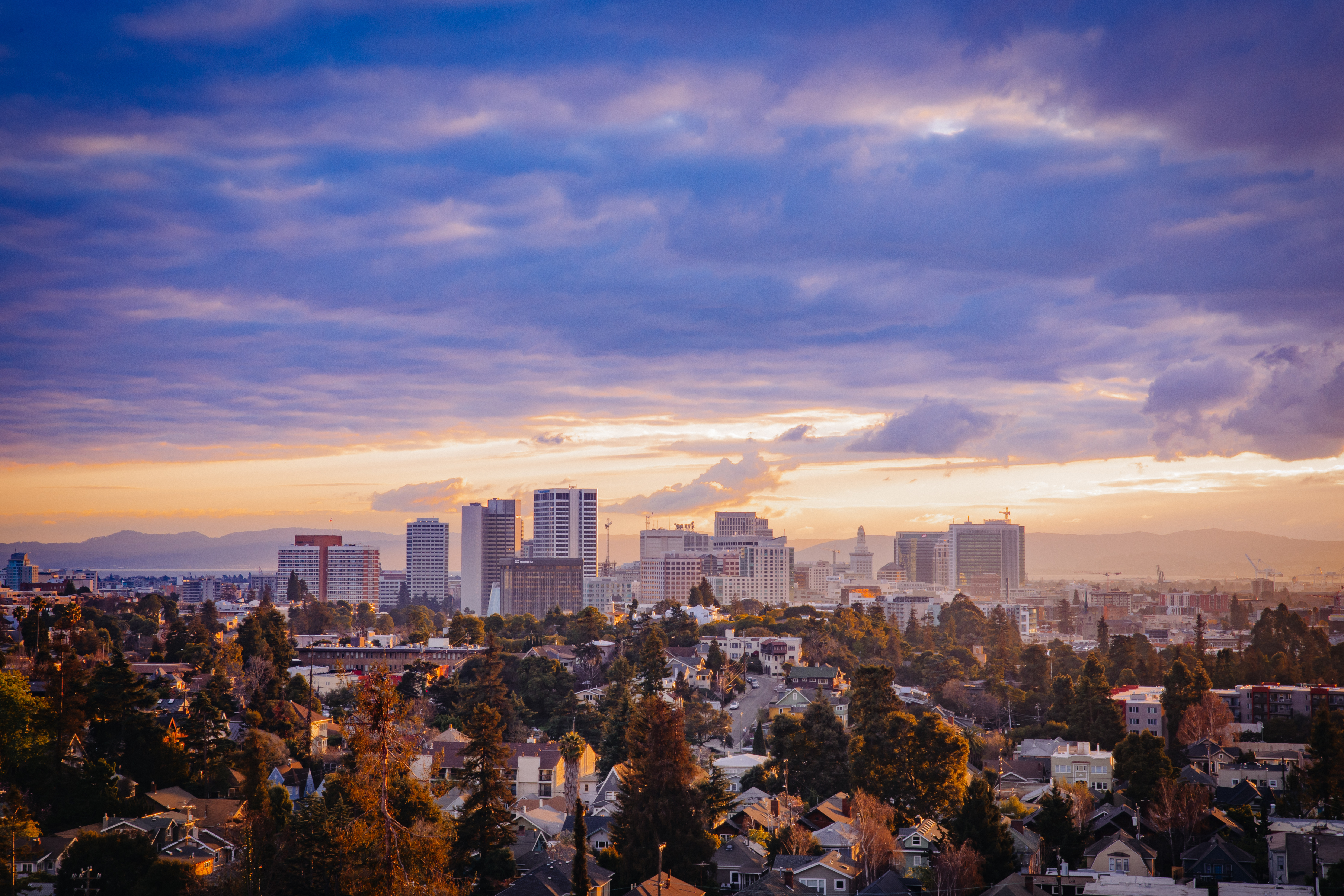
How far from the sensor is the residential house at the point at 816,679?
69500 millimetres

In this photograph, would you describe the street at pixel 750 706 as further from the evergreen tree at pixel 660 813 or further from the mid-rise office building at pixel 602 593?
the mid-rise office building at pixel 602 593

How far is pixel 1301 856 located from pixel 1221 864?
2.28 metres

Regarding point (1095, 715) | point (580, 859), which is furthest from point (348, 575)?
point (580, 859)

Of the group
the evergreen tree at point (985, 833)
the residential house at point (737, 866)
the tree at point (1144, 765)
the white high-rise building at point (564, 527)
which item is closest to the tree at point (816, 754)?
the residential house at point (737, 866)

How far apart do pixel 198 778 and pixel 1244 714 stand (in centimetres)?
5151

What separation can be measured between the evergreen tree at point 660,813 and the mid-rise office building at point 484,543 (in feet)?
495

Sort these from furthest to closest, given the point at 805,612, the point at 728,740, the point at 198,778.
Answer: the point at 805,612 → the point at 728,740 → the point at 198,778

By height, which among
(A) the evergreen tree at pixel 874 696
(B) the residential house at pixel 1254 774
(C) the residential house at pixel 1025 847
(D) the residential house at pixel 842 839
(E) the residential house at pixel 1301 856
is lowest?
(B) the residential house at pixel 1254 774

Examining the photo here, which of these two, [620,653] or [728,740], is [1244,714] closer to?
[728,740]

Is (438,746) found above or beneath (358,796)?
beneath

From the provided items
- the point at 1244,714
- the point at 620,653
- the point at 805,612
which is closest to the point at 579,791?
the point at 620,653

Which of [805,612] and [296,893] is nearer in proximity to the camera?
[296,893]

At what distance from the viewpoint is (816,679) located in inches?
2788

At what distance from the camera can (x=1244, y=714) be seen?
59.8 meters
